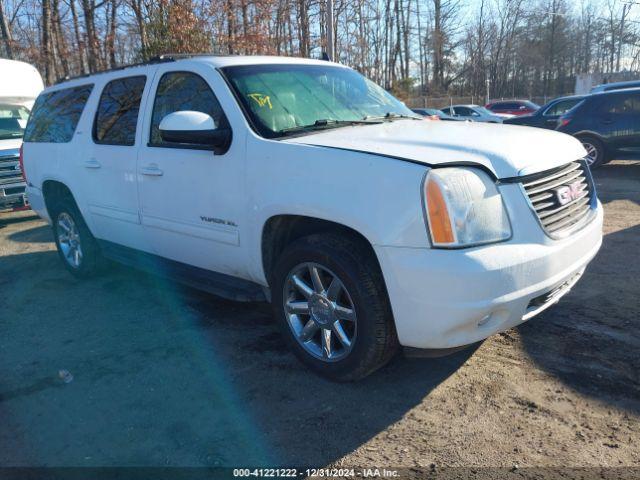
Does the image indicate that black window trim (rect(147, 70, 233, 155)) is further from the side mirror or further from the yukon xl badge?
the yukon xl badge

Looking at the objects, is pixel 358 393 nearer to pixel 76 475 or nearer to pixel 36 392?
pixel 76 475

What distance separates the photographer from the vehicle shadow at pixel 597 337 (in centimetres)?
318

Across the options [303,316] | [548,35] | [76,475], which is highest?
[548,35]

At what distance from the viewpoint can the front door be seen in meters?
3.69

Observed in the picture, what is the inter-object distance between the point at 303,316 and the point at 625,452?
1886mm

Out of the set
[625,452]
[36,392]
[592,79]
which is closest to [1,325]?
[36,392]

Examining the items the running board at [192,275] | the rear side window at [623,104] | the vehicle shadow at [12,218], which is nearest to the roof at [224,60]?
the running board at [192,275]

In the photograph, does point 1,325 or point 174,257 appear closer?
point 174,257

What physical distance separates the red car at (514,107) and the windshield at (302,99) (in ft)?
78.5

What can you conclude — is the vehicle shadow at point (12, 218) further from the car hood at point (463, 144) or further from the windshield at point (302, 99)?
the car hood at point (463, 144)

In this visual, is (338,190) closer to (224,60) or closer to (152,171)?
(224,60)

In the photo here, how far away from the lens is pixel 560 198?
10.3 ft

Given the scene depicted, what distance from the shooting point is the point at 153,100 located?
433cm

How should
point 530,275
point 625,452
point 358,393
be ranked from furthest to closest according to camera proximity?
point 358,393
point 530,275
point 625,452
